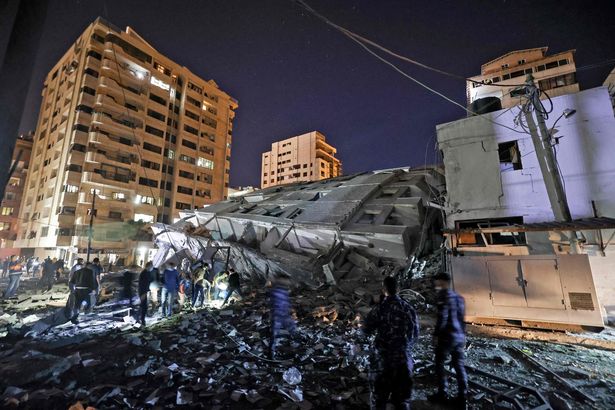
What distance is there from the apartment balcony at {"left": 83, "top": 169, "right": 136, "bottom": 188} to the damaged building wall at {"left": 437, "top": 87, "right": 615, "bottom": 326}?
36.7 meters

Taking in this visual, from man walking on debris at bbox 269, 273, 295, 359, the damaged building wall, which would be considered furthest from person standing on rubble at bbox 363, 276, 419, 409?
the damaged building wall

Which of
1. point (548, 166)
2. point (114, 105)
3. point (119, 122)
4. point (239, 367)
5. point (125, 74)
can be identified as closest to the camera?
point (239, 367)

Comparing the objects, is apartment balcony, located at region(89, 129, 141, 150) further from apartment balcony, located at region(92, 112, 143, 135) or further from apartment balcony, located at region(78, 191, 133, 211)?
apartment balcony, located at region(78, 191, 133, 211)

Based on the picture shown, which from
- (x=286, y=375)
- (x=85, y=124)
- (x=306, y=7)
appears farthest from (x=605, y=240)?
(x=85, y=124)

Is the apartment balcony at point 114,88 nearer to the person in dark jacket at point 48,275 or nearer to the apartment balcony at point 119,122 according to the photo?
the apartment balcony at point 119,122

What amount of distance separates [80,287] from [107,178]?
102 feet

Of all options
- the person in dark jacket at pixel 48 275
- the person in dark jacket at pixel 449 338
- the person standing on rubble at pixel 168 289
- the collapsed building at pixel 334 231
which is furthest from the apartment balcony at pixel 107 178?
the person in dark jacket at pixel 449 338

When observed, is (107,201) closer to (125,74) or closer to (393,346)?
(125,74)

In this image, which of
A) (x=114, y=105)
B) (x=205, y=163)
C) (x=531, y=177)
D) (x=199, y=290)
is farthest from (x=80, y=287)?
(x=205, y=163)

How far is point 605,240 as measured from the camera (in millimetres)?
7566

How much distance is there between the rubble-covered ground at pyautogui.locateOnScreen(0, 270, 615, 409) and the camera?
3.79 metres

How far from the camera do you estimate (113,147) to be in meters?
33.8

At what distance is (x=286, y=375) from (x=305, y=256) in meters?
7.78

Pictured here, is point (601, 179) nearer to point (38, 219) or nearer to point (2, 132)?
point (2, 132)
